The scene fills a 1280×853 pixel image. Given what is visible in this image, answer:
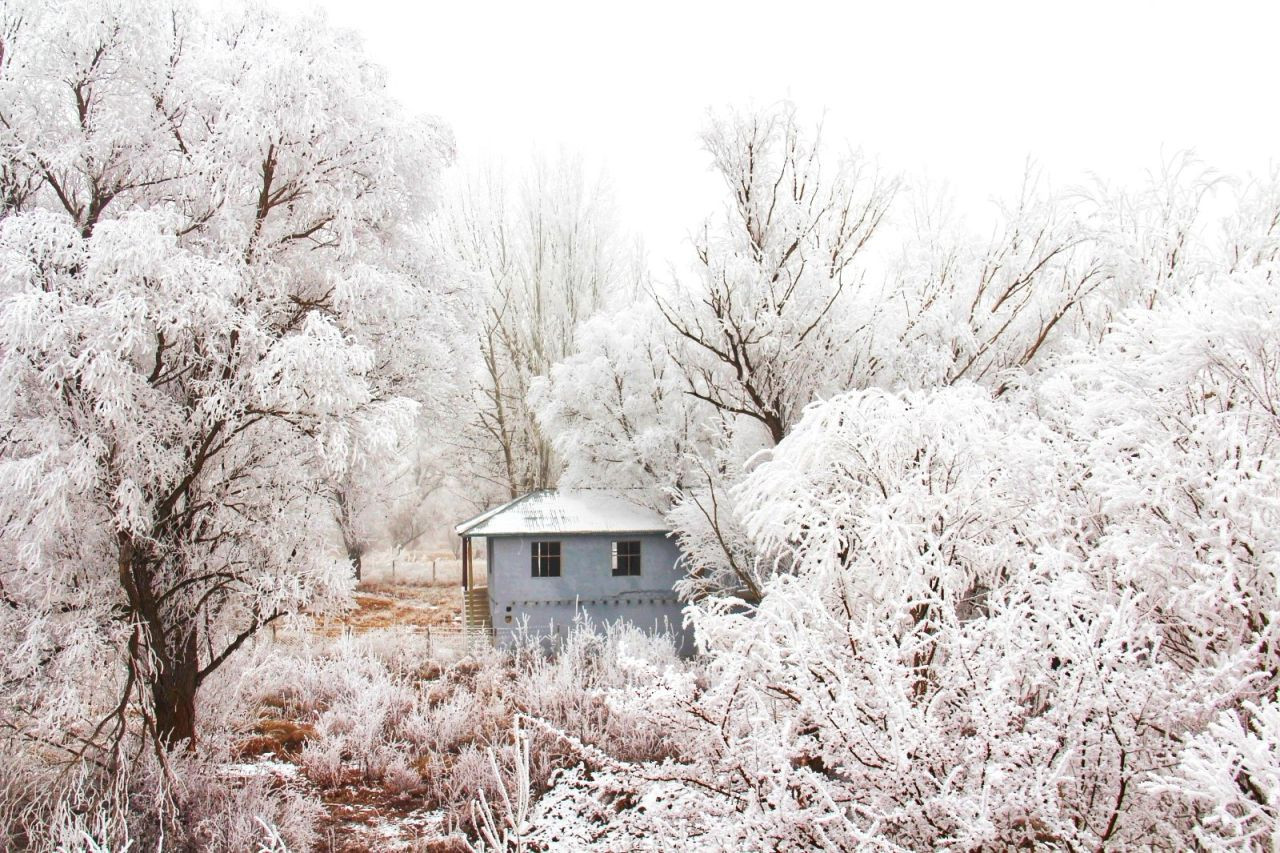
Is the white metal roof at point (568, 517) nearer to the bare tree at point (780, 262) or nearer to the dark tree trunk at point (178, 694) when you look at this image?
the bare tree at point (780, 262)

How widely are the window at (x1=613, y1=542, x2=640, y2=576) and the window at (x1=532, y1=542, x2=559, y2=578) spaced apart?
1.19 meters

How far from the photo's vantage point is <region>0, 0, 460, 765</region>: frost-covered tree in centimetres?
652

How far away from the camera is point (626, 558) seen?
15633 mm

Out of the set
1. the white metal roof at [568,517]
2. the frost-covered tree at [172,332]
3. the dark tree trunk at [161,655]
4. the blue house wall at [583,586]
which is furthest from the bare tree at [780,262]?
the dark tree trunk at [161,655]

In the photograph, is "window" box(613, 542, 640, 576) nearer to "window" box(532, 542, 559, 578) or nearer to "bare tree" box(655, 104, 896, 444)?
"window" box(532, 542, 559, 578)

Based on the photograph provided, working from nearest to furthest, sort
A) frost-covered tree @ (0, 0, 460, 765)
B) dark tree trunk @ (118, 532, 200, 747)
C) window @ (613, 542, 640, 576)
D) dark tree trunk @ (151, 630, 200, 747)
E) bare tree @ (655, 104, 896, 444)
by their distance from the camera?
frost-covered tree @ (0, 0, 460, 765) < dark tree trunk @ (118, 532, 200, 747) < dark tree trunk @ (151, 630, 200, 747) < bare tree @ (655, 104, 896, 444) < window @ (613, 542, 640, 576)

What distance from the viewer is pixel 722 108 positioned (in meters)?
10.7

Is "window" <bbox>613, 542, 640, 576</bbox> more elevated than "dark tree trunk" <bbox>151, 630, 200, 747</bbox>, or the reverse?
"window" <bbox>613, 542, 640, 576</bbox>

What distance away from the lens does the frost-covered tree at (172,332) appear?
6516mm

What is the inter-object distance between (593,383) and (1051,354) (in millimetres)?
8376

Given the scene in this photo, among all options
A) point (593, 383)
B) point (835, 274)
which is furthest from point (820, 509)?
point (593, 383)

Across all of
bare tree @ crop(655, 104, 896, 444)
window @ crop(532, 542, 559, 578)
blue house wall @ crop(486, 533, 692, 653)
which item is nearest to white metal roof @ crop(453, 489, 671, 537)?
blue house wall @ crop(486, 533, 692, 653)

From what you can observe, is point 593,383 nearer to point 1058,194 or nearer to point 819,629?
point 1058,194

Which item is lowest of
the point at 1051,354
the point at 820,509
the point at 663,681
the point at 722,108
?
the point at 663,681
